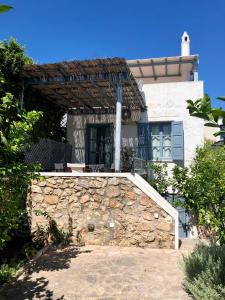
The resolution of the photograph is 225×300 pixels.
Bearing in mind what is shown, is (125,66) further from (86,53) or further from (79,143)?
(79,143)

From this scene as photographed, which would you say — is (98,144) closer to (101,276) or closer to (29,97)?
(29,97)

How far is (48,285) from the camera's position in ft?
19.2

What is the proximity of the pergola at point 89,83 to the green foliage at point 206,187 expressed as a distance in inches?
108

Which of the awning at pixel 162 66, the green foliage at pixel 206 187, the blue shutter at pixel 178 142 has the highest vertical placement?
the awning at pixel 162 66

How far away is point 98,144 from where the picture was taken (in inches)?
568

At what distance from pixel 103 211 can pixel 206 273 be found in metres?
4.40

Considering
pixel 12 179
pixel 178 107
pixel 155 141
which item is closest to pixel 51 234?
pixel 12 179

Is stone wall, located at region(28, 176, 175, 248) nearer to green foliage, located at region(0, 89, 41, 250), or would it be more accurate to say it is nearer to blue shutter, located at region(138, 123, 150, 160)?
green foliage, located at region(0, 89, 41, 250)

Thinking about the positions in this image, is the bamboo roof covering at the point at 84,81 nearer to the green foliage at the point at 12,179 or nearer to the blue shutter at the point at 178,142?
the blue shutter at the point at 178,142

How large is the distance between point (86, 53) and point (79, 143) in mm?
6010

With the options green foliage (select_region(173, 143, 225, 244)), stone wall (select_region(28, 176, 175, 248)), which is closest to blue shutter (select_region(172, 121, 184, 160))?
green foliage (select_region(173, 143, 225, 244))

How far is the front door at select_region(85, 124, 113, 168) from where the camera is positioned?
46.5ft

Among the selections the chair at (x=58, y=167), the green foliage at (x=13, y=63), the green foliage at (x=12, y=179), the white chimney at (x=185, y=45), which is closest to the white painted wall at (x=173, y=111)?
the chair at (x=58, y=167)

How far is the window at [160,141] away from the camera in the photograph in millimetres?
12617
